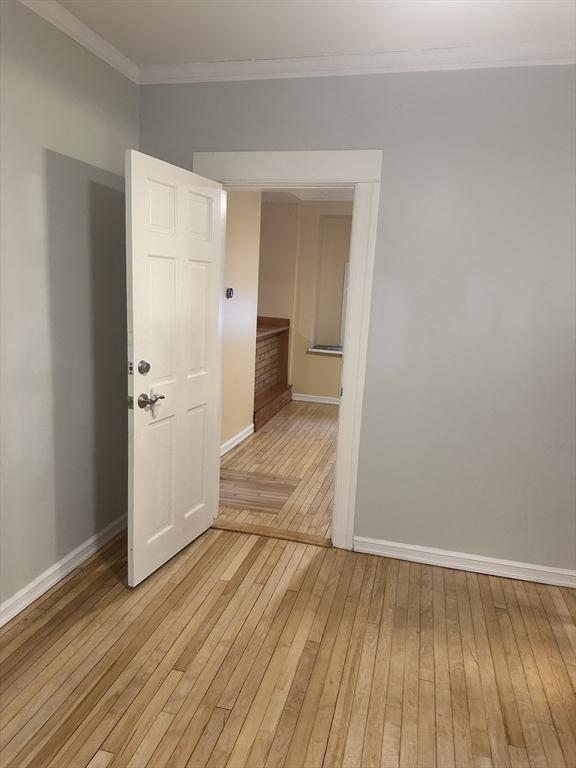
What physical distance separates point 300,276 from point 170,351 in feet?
13.7

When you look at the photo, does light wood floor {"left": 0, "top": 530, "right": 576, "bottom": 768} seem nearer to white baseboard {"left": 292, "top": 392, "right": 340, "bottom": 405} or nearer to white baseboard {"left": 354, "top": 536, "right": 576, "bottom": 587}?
white baseboard {"left": 354, "top": 536, "right": 576, "bottom": 587}

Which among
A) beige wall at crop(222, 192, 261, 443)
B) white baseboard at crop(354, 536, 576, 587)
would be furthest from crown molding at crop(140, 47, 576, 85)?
white baseboard at crop(354, 536, 576, 587)

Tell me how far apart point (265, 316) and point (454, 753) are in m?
5.38

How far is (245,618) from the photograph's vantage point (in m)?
2.38

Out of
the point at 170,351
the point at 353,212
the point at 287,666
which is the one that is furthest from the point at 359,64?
the point at 287,666

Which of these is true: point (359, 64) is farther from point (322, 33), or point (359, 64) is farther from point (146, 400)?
point (146, 400)

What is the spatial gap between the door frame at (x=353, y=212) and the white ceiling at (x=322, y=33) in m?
0.40

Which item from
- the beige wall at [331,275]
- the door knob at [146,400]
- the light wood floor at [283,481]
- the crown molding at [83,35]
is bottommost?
the light wood floor at [283,481]

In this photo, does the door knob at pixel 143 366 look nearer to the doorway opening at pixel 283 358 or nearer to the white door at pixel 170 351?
the white door at pixel 170 351

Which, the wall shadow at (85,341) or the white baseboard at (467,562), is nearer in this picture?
the wall shadow at (85,341)

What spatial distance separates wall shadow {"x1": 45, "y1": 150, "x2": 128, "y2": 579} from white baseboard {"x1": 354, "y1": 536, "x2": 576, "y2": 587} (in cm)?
137

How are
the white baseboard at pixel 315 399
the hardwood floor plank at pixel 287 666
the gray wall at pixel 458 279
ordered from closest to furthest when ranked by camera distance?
the hardwood floor plank at pixel 287 666 < the gray wall at pixel 458 279 < the white baseboard at pixel 315 399

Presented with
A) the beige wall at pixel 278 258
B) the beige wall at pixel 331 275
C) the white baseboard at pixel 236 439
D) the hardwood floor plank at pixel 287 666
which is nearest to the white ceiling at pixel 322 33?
the hardwood floor plank at pixel 287 666

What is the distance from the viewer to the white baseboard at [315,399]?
6656 mm
